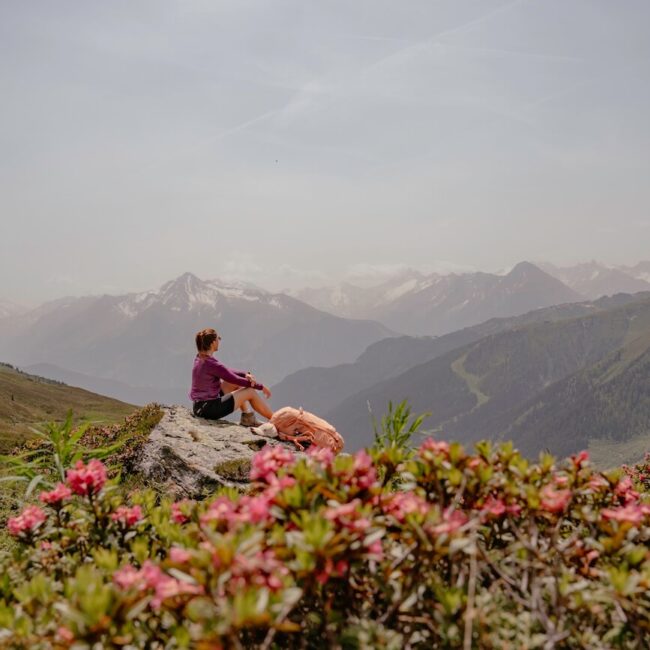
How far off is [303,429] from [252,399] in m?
1.64

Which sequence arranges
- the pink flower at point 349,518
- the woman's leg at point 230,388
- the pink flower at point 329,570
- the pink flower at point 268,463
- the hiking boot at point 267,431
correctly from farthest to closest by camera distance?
the woman's leg at point 230,388 → the hiking boot at point 267,431 → the pink flower at point 268,463 → the pink flower at point 349,518 → the pink flower at point 329,570

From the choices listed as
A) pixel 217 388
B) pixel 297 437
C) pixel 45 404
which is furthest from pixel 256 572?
pixel 45 404

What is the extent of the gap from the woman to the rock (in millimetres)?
481

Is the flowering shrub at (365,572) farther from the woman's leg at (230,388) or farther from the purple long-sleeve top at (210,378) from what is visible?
the woman's leg at (230,388)

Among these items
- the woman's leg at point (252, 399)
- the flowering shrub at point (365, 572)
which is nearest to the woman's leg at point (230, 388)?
the woman's leg at point (252, 399)

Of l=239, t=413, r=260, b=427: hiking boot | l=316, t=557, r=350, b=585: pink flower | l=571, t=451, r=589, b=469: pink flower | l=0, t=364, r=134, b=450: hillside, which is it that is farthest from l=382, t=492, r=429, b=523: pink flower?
l=0, t=364, r=134, b=450: hillside

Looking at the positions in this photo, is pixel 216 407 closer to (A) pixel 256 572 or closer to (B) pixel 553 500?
(B) pixel 553 500

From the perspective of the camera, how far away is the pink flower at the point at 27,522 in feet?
12.6

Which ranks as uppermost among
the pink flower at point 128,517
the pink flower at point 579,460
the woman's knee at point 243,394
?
the pink flower at point 579,460

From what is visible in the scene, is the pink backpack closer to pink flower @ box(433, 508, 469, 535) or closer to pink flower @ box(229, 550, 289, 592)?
pink flower @ box(433, 508, 469, 535)

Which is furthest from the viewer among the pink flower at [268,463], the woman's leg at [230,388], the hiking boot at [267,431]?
the woman's leg at [230,388]

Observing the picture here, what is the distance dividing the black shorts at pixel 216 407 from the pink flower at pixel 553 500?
10454 millimetres

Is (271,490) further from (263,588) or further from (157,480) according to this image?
(157,480)

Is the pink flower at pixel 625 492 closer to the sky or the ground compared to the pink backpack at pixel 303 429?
closer to the sky
